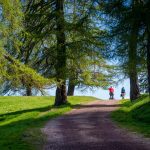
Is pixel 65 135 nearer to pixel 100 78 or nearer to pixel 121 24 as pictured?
pixel 121 24

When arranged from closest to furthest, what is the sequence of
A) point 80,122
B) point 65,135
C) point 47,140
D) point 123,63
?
point 47,140
point 65,135
point 80,122
point 123,63

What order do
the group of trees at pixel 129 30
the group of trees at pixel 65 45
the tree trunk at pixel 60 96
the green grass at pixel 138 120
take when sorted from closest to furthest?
the green grass at pixel 138 120, the group of trees at pixel 129 30, the group of trees at pixel 65 45, the tree trunk at pixel 60 96

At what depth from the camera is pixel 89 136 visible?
1639 centimetres

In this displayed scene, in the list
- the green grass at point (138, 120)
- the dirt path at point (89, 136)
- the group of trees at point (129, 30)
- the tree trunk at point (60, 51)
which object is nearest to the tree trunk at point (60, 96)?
the tree trunk at point (60, 51)

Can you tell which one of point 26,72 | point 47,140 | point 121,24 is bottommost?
point 47,140

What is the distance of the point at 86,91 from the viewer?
37188 millimetres

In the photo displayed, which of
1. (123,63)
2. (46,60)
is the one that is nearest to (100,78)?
(46,60)

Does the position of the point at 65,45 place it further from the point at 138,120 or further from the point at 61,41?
the point at 138,120

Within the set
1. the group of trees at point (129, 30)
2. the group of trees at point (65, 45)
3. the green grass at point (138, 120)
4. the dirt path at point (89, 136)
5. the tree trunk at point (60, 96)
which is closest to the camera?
the dirt path at point (89, 136)

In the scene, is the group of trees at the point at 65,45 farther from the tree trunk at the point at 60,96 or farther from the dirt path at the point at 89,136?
the dirt path at the point at 89,136

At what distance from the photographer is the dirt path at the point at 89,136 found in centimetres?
1383

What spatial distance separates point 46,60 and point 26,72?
A: 10775 mm

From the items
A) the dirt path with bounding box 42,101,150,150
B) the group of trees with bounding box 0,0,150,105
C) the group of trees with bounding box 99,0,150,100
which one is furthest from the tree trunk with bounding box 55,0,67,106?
the dirt path with bounding box 42,101,150,150

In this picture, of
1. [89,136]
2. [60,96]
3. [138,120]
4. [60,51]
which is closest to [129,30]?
[138,120]
